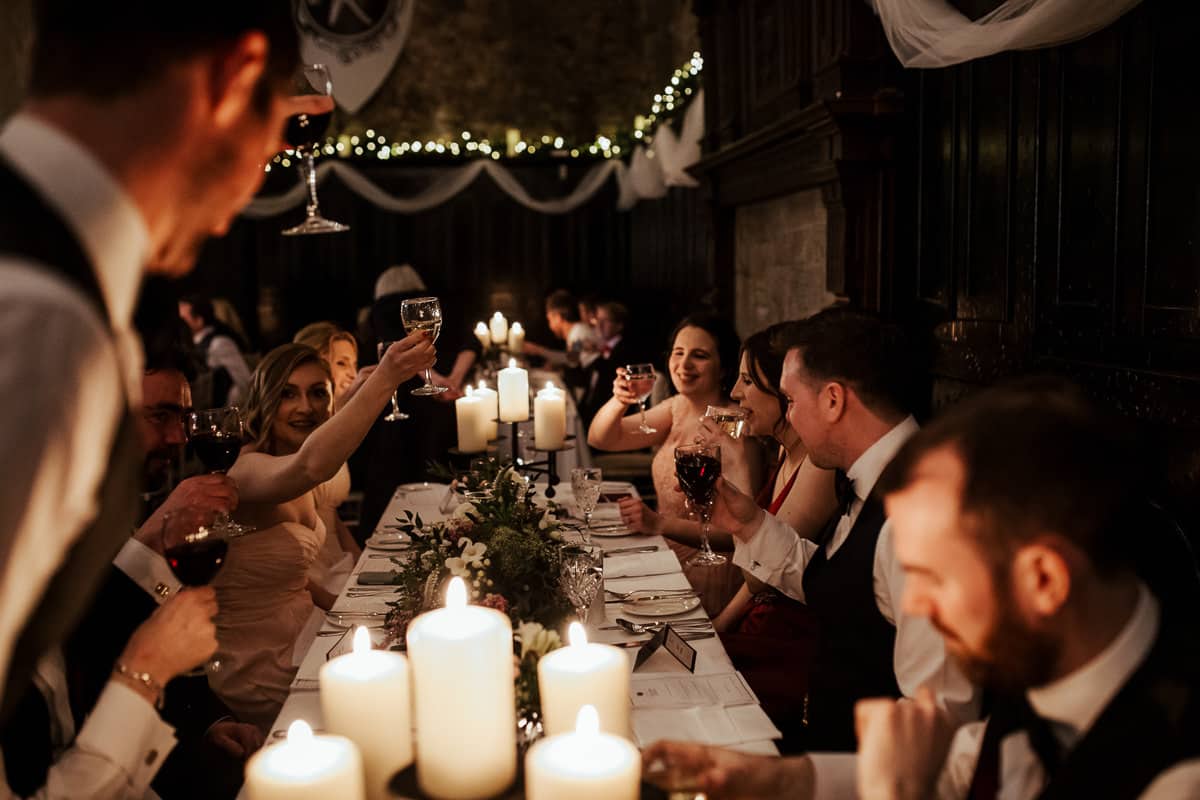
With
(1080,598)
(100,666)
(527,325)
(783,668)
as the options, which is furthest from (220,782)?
(527,325)

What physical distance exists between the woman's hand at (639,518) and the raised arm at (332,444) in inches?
33.4

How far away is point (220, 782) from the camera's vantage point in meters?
2.19

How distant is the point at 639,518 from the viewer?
3.04m

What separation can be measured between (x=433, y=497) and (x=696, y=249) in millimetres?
5399

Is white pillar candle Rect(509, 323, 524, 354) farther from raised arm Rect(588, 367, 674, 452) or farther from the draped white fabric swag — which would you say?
the draped white fabric swag

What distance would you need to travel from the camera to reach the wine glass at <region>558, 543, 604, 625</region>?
204 centimetres

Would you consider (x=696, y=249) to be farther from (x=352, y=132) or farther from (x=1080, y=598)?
(x=1080, y=598)

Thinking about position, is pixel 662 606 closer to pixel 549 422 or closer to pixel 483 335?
pixel 549 422

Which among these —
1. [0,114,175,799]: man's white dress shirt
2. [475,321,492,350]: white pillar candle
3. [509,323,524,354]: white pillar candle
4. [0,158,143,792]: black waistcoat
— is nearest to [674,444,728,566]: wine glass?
[0,158,143,792]: black waistcoat

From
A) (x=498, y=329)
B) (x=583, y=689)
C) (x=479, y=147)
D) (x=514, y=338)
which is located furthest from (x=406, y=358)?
(x=479, y=147)

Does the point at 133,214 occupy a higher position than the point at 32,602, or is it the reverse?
the point at 133,214

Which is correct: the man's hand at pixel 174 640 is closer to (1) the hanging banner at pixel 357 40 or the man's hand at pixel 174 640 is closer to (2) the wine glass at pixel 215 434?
(2) the wine glass at pixel 215 434

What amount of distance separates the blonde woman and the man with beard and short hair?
1.57 m

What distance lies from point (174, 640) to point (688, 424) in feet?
8.39
